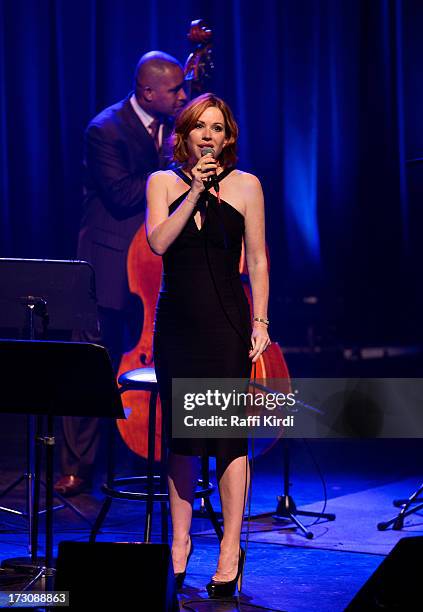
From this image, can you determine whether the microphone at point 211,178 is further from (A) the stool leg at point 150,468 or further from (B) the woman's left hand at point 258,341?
(A) the stool leg at point 150,468

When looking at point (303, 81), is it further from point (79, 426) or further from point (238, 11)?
point (79, 426)

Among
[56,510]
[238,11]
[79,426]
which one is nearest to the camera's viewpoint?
[56,510]

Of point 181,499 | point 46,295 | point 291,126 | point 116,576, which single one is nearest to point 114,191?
point 291,126

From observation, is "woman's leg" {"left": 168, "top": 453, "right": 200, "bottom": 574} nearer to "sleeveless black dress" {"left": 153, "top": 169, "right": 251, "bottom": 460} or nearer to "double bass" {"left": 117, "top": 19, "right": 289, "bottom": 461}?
"sleeveless black dress" {"left": 153, "top": 169, "right": 251, "bottom": 460}

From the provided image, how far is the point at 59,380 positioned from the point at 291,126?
3.29 meters

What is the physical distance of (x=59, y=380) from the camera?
2.77m

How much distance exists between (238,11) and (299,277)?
1.54 metres

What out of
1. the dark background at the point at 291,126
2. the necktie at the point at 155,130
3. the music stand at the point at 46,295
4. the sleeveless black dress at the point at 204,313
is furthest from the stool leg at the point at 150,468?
the dark background at the point at 291,126

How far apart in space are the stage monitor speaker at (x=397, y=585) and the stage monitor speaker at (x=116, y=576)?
53cm

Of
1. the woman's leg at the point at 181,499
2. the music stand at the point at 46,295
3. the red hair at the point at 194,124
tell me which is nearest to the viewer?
the red hair at the point at 194,124

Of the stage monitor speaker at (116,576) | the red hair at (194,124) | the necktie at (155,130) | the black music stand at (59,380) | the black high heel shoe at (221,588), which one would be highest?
the necktie at (155,130)

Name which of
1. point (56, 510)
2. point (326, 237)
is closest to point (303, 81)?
point (326, 237)

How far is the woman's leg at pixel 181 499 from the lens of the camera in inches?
131

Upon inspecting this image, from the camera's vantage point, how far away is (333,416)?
225 inches
